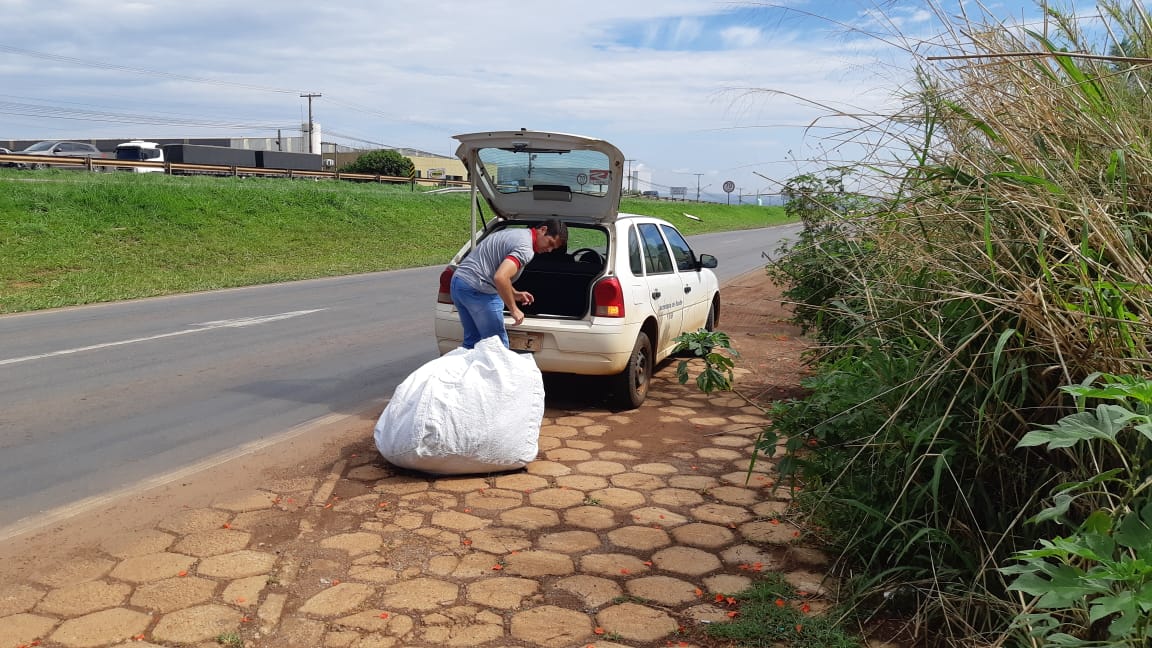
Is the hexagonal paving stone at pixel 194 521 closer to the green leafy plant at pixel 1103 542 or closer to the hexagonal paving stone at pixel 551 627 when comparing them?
the hexagonal paving stone at pixel 551 627

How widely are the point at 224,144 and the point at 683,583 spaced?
8068cm

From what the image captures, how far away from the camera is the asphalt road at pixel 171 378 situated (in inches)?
234

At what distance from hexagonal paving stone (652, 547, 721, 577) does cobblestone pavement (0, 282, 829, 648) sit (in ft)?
0.04

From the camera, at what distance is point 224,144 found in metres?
77.4

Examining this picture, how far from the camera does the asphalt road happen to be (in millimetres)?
5953

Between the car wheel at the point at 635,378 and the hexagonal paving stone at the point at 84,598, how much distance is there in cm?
418

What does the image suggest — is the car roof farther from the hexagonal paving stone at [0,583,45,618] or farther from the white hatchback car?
the hexagonal paving stone at [0,583,45,618]

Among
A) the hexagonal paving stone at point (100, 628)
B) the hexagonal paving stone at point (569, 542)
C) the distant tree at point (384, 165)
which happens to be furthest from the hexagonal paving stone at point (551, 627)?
the distant tree at point (384, 165)

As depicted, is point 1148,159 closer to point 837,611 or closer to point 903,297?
point 903,297

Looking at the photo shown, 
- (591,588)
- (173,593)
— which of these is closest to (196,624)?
(173,593)

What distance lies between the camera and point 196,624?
147 inches

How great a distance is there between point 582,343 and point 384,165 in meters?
53.7

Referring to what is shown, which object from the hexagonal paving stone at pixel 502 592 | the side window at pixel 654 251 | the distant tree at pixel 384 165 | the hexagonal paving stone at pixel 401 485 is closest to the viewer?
the hexagonal paving stone at pixel 502 592

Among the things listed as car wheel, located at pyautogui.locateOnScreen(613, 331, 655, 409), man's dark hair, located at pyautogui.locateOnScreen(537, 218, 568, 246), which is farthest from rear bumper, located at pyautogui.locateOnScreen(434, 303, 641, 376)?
man's dark hair, located at pyautogui.locateOnScreen(537, 218, 568, 246)
